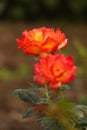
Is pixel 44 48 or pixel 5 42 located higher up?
pixel 5 42

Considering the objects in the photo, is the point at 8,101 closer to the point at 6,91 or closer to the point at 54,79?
the point at 6,91

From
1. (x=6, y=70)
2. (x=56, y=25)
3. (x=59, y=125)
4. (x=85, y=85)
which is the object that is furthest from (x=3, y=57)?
(x=59, y=125)

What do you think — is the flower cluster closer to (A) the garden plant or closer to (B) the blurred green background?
Answer: (A) the garden plant

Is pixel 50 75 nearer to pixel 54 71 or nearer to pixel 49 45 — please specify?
pixel 54 71

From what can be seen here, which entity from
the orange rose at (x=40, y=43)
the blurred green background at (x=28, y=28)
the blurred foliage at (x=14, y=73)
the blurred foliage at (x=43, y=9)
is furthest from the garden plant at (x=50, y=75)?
the blurred foliage at (x=43, y=9)

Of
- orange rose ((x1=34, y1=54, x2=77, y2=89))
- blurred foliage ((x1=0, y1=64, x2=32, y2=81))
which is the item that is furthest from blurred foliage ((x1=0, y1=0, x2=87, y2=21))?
orange rose ((x1=34, y1=54, x2=77, y2=89))

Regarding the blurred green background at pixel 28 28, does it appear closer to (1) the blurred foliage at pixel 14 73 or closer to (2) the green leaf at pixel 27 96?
(1) the blurred foliage at pixel 14 73

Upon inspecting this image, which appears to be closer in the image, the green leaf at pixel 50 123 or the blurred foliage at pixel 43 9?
the green leaf at pixel 50 123
